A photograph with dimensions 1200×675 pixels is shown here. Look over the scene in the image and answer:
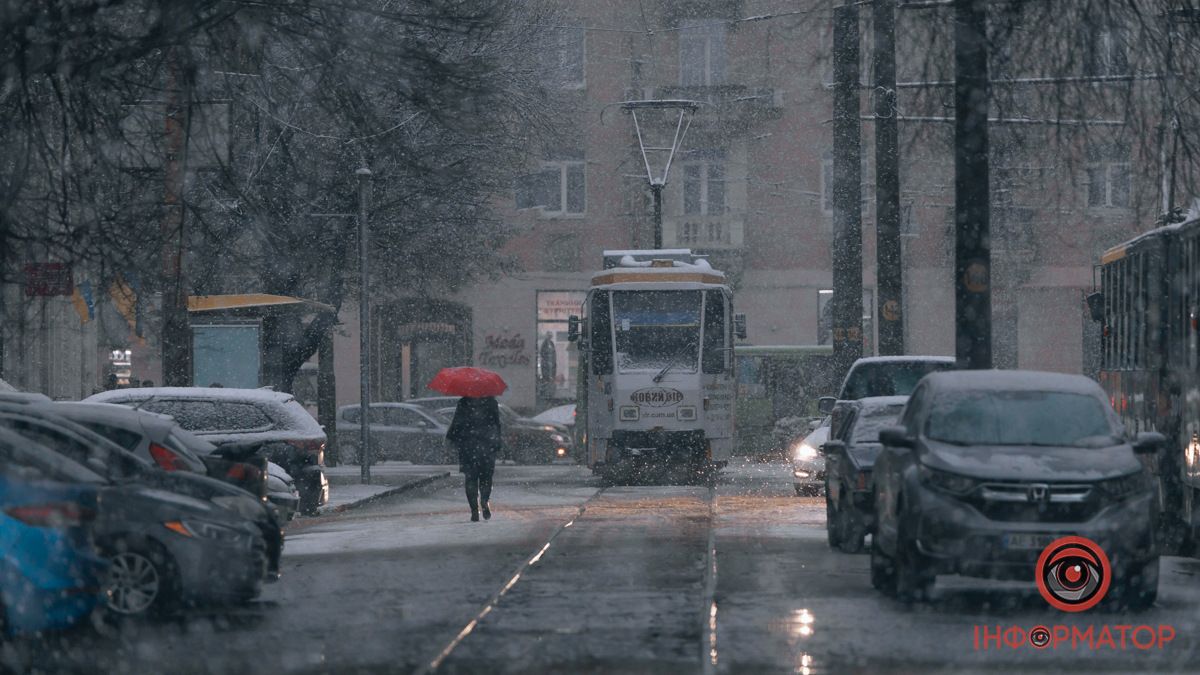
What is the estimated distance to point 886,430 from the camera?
45.0ft

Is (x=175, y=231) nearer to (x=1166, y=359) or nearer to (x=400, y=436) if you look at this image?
(x=1166, y=359)

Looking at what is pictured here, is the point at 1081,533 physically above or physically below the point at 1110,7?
below

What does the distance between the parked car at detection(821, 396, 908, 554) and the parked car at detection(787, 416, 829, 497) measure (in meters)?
7.99

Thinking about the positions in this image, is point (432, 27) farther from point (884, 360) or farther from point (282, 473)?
point (884, 360)

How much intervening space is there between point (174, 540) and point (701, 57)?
4213cm

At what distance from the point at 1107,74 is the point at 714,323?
13744 millimetres

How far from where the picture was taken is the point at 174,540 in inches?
499

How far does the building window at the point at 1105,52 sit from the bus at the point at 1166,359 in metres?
1.59

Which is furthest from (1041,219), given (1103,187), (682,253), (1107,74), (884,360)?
(1107,74)

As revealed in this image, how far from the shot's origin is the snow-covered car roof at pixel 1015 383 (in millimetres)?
14055

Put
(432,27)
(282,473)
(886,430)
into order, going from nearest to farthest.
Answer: (886,430) → (432,27) → (282,473)

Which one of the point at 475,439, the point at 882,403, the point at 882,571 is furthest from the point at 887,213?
the point at 882,571

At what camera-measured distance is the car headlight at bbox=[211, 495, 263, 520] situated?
1323 centimetres

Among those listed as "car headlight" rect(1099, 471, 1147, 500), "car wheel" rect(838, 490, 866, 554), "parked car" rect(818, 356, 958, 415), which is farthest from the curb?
"car headlight" rect(1099, 471, 1147, 500)
